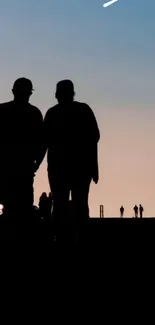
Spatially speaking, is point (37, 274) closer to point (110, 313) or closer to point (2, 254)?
point (2, 254)

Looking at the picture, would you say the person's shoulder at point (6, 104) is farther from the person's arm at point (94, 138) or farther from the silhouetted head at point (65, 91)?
the person's arm at point (94, 138)

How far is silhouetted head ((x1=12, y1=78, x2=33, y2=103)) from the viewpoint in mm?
9086

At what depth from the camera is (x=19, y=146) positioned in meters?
9.34

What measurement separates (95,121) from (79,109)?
324 millimetres

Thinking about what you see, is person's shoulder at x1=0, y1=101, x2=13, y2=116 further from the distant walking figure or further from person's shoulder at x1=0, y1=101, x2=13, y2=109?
the distant walking figure

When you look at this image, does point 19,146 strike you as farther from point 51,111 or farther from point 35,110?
point 51,111

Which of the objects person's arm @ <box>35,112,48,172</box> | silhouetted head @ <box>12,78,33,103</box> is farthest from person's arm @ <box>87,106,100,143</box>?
silhouetted head @ <box>12,78,33,103</box>

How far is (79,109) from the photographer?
9414 mm

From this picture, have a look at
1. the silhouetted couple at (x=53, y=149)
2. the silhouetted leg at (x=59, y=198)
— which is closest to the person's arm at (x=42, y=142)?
the silhouetted couple at (x=53, y=149)

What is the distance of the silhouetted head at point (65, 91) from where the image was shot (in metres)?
9.20

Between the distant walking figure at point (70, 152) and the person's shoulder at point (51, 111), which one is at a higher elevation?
the person's shoulder at point (51, 111)

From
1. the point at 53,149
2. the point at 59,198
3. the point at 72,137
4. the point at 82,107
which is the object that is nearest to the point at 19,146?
the point at 53,149

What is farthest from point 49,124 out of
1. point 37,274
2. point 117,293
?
point 117,293

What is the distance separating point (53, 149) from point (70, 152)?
0.69ft
